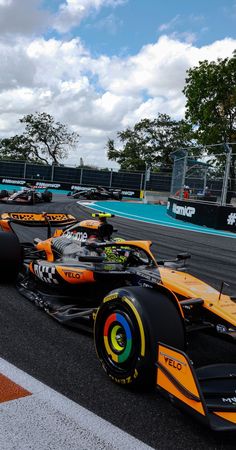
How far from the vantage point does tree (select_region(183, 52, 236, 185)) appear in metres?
29.0

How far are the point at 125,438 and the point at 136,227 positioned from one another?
37.6 ft

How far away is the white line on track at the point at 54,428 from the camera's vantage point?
227 centimetres

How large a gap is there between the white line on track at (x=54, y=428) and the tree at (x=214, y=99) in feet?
94.0

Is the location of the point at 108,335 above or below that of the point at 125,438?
above

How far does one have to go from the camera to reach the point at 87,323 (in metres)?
3.87

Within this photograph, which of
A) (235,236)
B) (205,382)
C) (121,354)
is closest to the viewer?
(205,382)

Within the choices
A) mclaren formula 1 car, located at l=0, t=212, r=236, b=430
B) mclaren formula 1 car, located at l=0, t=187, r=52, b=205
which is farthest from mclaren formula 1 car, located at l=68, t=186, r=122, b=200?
mclaren formula 1 car, located at l=0, t=212, r=236, b=430

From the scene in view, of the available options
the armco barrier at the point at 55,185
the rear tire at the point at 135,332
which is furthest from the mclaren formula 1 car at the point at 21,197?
the armco barrier at the point at 55,185

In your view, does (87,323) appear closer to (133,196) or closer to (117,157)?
(133,196)

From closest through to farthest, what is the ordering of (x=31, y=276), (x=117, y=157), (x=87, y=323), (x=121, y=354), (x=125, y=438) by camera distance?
(x=125, y=438) < (x=121, y=354) < (x=87, y=323) < (x=31, y=276) < (x=117, y=157)

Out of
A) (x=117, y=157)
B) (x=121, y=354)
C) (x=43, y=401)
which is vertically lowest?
(x=43, y=401)

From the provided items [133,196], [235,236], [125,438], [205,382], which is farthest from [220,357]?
[133,196]

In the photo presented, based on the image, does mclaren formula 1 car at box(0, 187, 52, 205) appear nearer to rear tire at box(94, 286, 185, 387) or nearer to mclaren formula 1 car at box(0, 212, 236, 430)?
mclaren formula 1 car at box(0, 212, 236, 430)

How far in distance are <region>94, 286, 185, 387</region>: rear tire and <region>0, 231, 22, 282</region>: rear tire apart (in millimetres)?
2324
